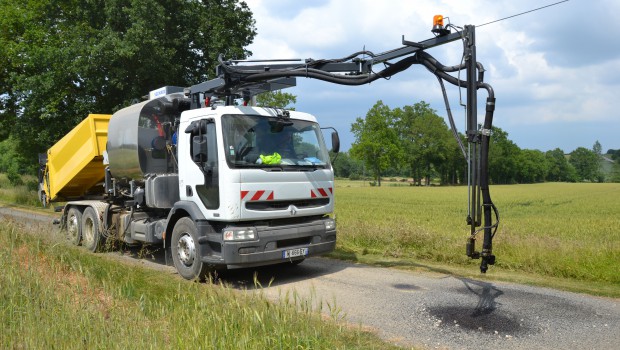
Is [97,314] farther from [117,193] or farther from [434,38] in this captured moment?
[117,193]

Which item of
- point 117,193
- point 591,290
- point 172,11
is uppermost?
point 172,11

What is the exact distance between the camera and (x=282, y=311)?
4.13 m

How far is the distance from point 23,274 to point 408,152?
279ft

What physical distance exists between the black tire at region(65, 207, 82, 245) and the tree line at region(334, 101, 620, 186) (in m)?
59.1

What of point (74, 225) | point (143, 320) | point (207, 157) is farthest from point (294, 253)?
point (74, 225)

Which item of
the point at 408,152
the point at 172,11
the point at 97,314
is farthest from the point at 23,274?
the point at 408,152

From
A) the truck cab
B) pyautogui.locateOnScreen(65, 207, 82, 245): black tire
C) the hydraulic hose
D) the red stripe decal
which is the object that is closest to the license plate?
the truck cab

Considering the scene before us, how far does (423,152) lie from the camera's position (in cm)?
8744

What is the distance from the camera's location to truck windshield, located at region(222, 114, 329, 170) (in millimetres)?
7484

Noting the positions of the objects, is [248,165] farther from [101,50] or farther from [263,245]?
[101,50]

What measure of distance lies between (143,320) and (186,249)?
3700 millimetres

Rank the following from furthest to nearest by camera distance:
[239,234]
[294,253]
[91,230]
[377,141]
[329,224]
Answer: [377,141] < [91,230] < [329,224] < [294,253] < [239,234]

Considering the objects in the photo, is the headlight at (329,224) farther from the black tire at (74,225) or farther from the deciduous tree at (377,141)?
the deciduous tree at (377,141)

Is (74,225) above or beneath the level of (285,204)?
beneath
